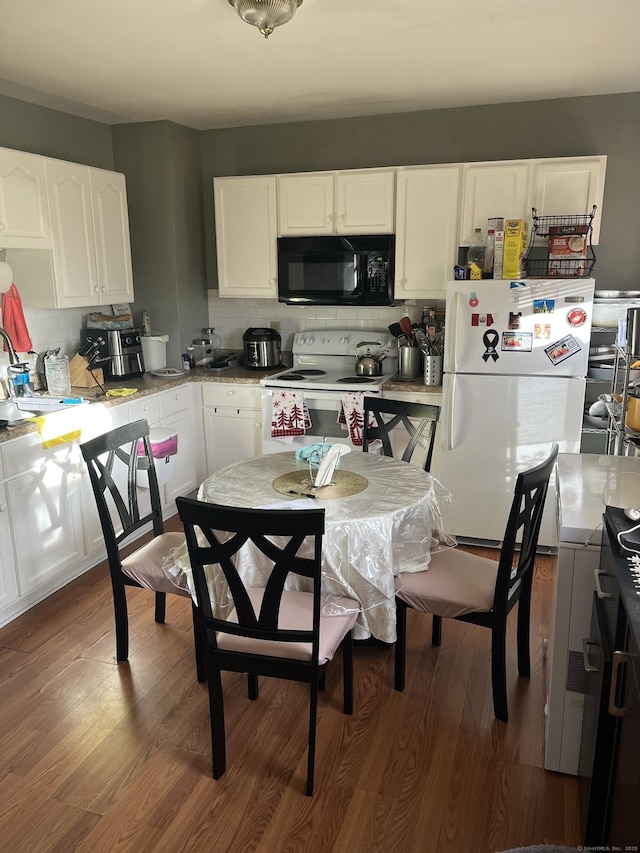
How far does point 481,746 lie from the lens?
2246mm

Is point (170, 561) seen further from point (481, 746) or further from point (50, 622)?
point (481, 746)

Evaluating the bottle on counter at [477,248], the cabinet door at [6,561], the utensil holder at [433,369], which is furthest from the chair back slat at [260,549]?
the bottle on counter at [477,248]

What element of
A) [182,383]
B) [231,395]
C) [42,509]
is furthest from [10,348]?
[231,395]

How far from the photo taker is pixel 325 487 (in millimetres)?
2549

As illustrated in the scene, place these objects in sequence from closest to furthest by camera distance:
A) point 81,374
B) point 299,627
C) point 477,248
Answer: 1. point 299,627
2. point 477,248
3. point 81,374

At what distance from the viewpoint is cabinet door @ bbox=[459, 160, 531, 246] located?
3801 mm

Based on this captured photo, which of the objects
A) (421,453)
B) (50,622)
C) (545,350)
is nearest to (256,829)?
(50,622)

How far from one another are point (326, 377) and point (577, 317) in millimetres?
1603

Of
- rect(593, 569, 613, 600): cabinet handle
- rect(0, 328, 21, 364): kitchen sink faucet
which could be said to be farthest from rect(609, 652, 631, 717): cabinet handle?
rect(0, 328, 21, 364): kitchen sink faucet

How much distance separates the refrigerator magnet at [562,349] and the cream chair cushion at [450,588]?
145 centimetres

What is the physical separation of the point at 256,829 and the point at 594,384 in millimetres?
2988

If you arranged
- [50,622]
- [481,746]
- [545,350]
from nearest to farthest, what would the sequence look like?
[481,746] < [50,622] < [545,350]

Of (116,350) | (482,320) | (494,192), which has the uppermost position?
(494,192)

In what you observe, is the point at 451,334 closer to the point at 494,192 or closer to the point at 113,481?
the point at 494,192
